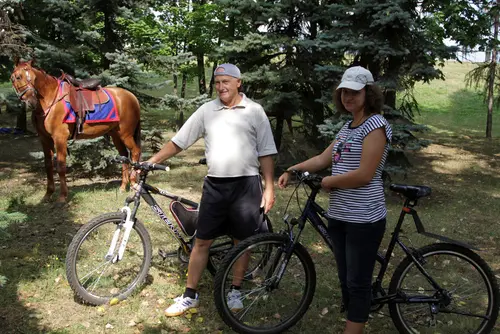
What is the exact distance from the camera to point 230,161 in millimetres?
3500

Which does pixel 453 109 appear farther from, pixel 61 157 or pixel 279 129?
pixel 61 157

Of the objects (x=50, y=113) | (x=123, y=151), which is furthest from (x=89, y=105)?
(x=123, y=151)

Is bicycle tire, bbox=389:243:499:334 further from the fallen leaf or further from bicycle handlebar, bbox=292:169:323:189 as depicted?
the fallen leaf

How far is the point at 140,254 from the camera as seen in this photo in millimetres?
4445

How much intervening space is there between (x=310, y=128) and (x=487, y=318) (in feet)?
27.2

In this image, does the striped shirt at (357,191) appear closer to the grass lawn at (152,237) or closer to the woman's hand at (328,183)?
the woman's hand at (328,183)

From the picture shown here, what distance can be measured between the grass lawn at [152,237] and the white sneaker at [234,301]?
223mm

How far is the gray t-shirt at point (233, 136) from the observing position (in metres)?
Answer: 3.51

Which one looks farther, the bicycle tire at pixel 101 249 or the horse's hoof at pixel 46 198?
the horse's hoof at pixel 46 198

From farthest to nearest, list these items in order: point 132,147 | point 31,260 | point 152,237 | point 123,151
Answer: point 123,151 → point 132,147 → point 152,237 → point 31,260

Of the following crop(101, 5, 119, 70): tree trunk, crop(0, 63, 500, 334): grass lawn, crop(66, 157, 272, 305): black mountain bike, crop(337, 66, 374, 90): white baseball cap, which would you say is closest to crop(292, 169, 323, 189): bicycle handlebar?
crop(66, 157, 272, 305): black mountain bike

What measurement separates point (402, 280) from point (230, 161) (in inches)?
68.1

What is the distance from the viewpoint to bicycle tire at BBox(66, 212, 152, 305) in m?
3.70

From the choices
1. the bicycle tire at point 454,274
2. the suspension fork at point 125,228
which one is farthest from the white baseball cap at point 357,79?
the suspension fork at point 125,228
